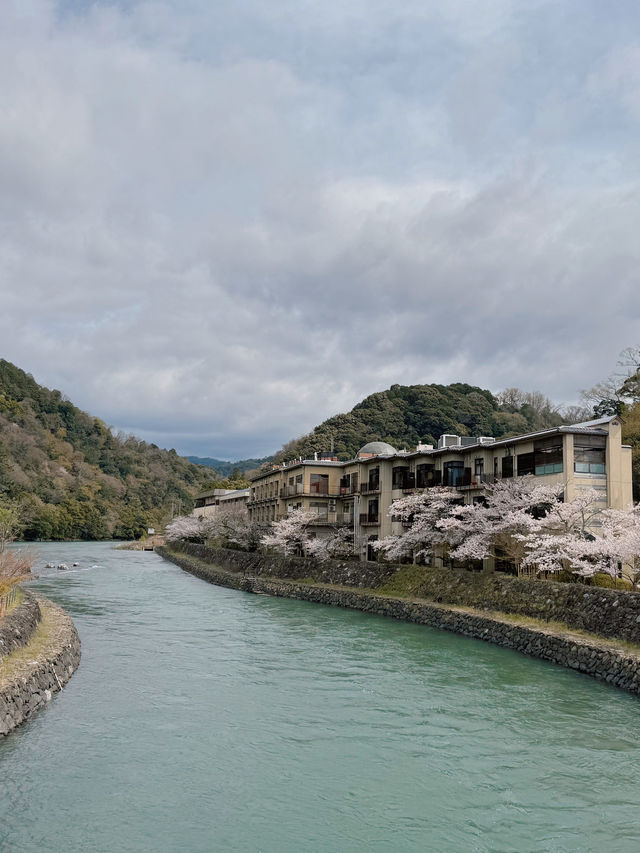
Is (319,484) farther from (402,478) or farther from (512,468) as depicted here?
(512,468)

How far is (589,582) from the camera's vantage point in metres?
24.6

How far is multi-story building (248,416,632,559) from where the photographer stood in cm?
2836

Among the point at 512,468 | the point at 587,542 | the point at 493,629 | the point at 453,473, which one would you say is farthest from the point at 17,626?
the point at 453,473

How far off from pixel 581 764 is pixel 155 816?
7.74 m

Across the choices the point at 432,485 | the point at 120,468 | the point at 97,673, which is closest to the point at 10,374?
the point at 120,468

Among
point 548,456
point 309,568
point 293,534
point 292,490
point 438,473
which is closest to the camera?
point 548,456

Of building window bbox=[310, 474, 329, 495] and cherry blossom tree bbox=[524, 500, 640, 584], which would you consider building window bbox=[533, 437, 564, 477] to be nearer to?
cherry blossom tree bbox=[524, 500, 640, 584]

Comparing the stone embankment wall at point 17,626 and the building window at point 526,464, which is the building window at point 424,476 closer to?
the building window at point 526,464

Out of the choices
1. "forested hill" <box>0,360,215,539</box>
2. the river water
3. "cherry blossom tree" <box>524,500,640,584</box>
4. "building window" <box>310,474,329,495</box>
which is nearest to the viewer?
the river water

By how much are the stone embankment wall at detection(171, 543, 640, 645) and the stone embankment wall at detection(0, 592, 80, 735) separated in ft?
52.0

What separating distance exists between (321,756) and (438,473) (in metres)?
26.4

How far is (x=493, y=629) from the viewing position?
2372 centimetres

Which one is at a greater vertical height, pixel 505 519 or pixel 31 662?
pixel 505 519

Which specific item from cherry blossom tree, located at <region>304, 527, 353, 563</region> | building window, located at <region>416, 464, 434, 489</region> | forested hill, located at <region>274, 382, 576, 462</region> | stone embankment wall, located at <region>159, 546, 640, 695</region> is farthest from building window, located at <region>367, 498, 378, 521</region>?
forested hill, located at <region>274, 382, 576, 462</region>
